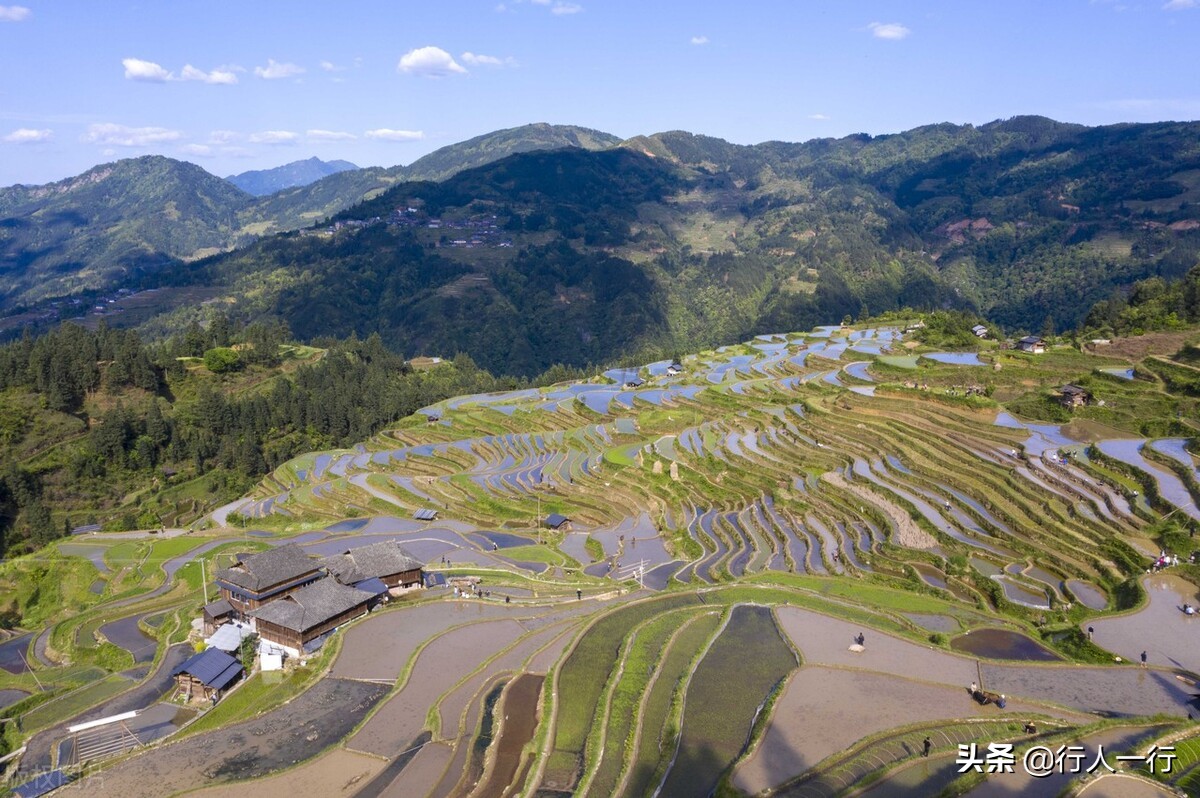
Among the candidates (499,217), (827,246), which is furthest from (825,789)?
(499,217)

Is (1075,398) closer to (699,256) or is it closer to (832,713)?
(832,713)

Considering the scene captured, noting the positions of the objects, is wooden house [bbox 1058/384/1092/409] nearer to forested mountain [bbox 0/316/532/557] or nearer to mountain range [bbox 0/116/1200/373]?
forested mountain [bbox 0/316/532/557]

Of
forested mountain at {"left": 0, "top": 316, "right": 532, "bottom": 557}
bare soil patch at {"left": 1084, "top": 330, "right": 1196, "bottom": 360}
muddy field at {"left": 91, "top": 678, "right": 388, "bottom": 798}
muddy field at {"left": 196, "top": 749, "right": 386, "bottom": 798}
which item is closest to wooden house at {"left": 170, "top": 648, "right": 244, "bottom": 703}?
muddy field at {"left": 91, "top": 678, "right": 388, "bottom": 798}

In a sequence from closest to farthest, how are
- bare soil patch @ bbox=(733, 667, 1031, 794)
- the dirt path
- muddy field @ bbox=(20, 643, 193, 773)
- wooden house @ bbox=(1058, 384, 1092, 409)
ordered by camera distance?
bare soil patch @ bbox=(733, 667, 1031, 794)
muddy field @ bbox=(20, 643, 193, 773)
the dirt path
wooden house @ bbox=(1058, 384, 1092, 409)

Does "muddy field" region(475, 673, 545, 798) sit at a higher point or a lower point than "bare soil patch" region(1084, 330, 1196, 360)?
lower

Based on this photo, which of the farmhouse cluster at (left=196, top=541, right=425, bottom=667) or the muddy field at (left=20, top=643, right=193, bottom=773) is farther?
the farmhouse cluster at (left=196, top=541, right=425, bottom=667)

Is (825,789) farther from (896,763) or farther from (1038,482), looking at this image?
(1038,482)
